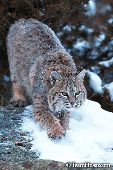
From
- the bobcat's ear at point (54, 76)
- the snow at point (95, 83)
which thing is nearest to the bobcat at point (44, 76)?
the bobcat's ear at point (54, 76)

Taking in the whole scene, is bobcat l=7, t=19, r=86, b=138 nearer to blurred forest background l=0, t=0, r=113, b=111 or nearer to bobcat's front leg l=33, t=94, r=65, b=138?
bobcat's front leg l=33, t=94, r=65, b=138

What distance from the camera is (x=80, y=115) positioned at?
255 inches

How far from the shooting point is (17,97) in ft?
24.4

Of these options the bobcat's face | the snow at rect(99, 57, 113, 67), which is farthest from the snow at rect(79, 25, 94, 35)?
the bobcat's face

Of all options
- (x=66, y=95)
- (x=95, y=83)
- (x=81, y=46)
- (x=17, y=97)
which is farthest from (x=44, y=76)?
(x=81, y=46)

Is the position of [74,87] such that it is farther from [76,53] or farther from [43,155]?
[76,53]

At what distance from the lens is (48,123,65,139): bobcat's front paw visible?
5.65m

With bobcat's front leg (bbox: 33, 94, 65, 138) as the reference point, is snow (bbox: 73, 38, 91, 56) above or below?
above

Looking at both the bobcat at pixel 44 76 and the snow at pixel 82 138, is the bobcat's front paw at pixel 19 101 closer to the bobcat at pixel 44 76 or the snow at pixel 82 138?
the bobcat at pixel 44 76

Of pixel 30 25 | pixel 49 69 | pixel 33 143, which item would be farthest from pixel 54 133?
pixel 30 25

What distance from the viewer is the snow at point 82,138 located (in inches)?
206

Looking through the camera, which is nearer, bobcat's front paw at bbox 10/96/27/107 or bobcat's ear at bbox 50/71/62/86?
bobcat's ear at bbox 50/71/62/86

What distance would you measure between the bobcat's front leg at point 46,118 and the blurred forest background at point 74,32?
6.85 ft

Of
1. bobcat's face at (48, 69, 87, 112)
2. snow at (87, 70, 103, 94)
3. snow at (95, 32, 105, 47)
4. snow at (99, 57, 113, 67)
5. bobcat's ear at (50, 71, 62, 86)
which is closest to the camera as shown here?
bobcat's face at (48, 69, 87, 112)
